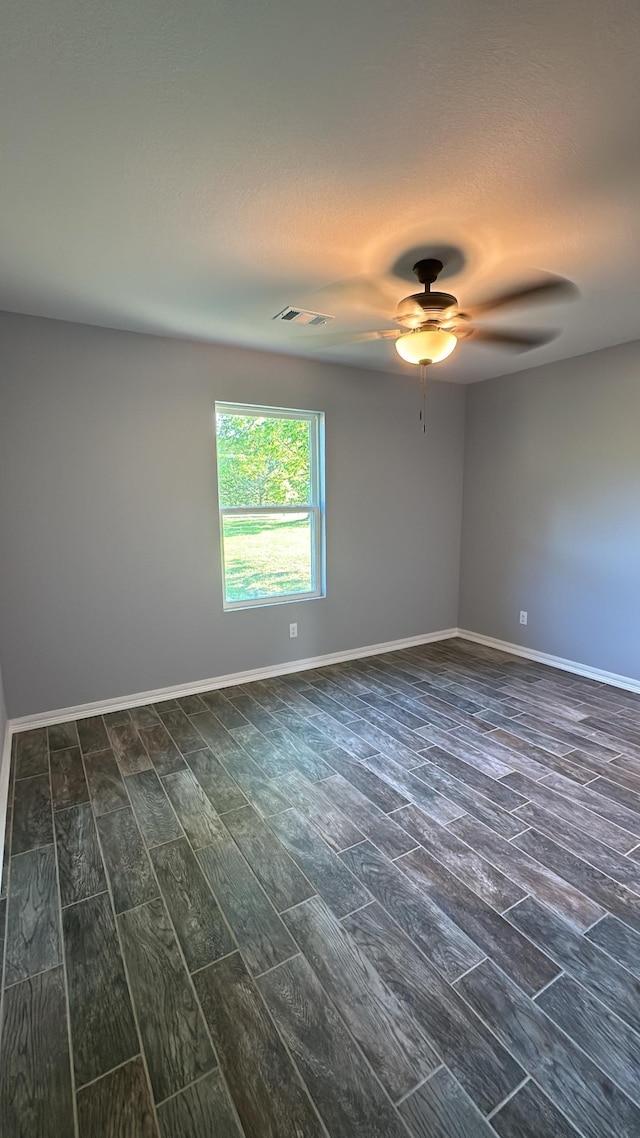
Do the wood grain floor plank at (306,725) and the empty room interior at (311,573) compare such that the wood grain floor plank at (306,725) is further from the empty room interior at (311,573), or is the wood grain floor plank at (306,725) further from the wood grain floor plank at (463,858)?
the wood grain floor plank at (463,858)

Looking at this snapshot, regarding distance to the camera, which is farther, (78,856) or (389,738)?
(389,738)

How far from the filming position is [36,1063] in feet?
3.92

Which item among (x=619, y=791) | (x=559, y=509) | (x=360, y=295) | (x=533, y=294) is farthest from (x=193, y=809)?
(x=559, y=509)

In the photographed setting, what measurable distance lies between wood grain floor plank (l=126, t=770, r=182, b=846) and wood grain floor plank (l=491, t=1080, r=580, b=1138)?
1392 mm

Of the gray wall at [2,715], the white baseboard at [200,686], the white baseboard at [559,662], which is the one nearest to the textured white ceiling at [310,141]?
the gray wall at [2,715]

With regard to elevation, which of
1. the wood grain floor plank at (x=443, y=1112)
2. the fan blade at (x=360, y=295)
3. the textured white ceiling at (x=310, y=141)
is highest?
the fan blade at (x=360, y=295)

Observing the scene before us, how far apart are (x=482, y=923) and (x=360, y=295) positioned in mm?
2780

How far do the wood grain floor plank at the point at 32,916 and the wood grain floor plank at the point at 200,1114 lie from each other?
1.98ft

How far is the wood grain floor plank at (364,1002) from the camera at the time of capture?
3.88ft

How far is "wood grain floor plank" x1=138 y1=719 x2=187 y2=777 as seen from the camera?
252 cm

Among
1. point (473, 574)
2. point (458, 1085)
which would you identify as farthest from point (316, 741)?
point (473, 574)

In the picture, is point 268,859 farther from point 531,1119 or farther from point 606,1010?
point 606,1010

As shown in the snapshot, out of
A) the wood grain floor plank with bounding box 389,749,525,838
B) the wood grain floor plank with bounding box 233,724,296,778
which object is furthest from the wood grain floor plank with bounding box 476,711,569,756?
the wood grain floor plank with bounding box 233,724,296,778

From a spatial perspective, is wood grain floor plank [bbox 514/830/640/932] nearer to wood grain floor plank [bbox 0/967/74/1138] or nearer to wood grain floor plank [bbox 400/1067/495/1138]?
wood grain floor plank [bbox 400/1067/495/1138]
